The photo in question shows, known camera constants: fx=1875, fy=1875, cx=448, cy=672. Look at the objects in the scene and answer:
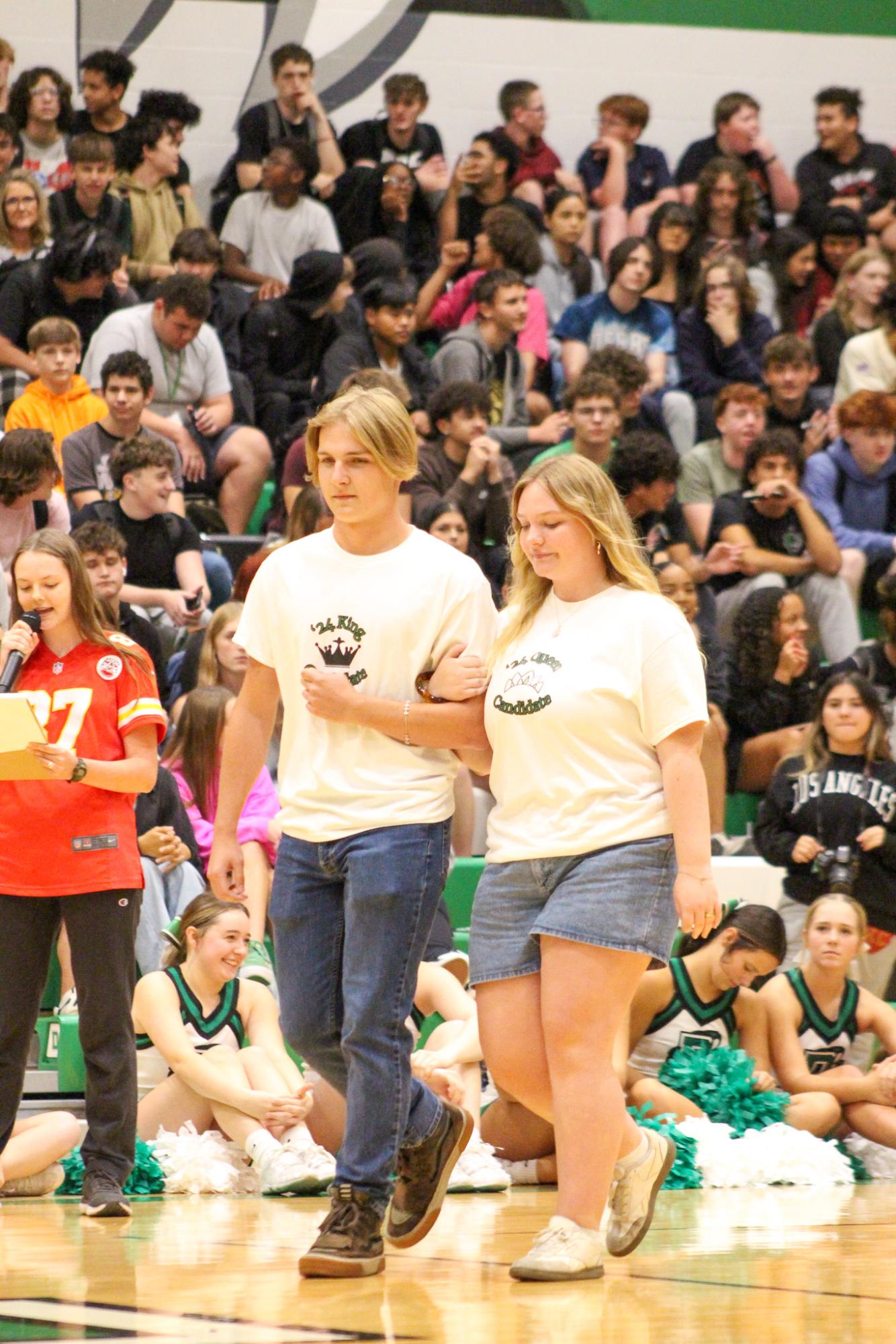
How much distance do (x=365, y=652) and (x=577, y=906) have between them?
0.59 meters

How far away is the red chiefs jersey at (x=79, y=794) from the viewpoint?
4.25m

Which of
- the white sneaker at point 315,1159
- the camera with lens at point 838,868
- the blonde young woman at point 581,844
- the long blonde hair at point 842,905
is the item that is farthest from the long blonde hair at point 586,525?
the camera with lens at point 838,868

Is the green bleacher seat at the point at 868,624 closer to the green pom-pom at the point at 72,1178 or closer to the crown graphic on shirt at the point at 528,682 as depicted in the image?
the green pom-pom at the point at 72,1178

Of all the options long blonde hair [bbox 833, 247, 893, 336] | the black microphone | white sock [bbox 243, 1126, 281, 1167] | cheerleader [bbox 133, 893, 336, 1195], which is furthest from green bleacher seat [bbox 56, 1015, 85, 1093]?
long blonde hair [bbox 833, 247, 893, 336]

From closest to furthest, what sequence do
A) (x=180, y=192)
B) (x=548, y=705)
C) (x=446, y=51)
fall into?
1. (x=548, y=705)
2. (x=180, y=192)
3. (x=446, y=51)

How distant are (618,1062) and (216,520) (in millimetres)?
3758

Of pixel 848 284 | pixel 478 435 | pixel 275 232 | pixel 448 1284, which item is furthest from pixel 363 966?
pixel 848 284

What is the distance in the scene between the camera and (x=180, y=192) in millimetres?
10039

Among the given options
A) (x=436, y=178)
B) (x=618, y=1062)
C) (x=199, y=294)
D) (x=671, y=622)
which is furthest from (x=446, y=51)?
(x=671, y=622)

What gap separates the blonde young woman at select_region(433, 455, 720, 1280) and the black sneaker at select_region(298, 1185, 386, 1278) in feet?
0.83

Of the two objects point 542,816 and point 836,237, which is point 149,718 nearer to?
point 542,816

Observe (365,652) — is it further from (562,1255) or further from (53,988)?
(53,988)

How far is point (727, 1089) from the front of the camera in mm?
5465

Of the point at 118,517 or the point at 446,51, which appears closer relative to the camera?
the point at 118,517
